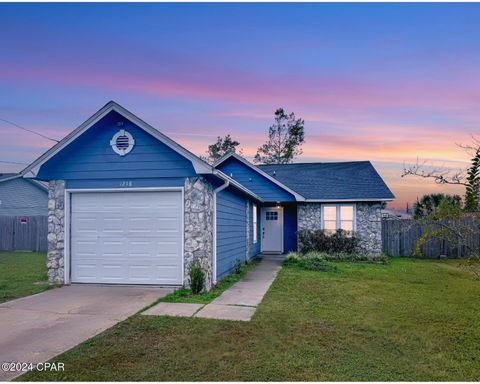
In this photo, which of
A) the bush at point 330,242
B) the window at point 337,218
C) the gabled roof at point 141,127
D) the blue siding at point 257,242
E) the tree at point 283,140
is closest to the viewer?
the gabled roof at point 141,127

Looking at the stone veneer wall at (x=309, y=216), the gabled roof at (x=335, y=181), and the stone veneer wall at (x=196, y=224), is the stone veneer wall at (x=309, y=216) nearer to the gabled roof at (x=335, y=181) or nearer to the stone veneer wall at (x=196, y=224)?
the gabled roof at (x=335, y=181)

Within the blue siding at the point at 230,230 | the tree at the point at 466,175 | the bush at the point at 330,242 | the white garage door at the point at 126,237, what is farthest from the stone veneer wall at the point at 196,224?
the bush at the point at 330,242

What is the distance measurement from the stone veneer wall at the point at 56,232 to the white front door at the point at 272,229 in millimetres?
11621

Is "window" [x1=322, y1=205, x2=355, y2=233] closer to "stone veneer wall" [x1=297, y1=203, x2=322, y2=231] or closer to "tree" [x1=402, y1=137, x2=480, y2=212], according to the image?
"stone veneer wall" [x1=297, y1=203, x2=322, y2=231]

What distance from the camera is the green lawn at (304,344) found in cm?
457

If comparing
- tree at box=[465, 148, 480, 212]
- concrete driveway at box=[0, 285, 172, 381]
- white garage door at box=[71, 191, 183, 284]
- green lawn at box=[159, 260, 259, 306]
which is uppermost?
tree at box=[465, 148, 480, 212]

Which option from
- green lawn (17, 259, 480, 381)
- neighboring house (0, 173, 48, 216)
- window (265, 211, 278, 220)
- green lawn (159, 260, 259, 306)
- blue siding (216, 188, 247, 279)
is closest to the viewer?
green lawn (17, 259, 480, 381)

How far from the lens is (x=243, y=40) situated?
1155 centimetres

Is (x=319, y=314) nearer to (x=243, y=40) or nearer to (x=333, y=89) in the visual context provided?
(x=243, y=40)

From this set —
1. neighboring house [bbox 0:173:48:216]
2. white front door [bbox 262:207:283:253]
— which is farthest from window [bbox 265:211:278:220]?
neighboring house [bbox 0:173:48:216]

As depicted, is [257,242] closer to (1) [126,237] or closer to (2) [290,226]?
(2) [290,226]

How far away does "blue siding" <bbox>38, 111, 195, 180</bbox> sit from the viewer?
9.63 m

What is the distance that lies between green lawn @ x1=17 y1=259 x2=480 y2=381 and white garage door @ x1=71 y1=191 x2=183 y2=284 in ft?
9.38

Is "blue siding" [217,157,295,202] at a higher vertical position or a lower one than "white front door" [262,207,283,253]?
higher
